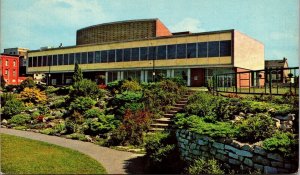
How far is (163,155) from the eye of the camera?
9.52m

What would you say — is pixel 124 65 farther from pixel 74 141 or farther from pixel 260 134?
pixel 260 134

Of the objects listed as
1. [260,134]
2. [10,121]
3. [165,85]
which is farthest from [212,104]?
[10,121]

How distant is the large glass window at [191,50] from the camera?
33.3 meters

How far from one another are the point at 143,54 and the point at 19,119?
20.0m

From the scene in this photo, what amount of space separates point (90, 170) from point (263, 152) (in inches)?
165

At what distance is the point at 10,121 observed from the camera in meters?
17.7

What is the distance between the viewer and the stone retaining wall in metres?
7.23

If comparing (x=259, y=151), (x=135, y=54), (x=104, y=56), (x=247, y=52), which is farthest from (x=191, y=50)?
(x=259, y=151)

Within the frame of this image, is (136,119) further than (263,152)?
Yes

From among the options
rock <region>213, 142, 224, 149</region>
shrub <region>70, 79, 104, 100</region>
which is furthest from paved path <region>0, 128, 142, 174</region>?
shrub <region>70, 79, 104, 100</region>

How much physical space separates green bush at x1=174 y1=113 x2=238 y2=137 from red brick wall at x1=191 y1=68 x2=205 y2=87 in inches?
872

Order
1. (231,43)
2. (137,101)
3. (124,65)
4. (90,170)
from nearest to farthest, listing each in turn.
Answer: (90,170) → (137,101) → (231,43) → (124,65)

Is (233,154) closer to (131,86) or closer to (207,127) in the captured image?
(207,127)

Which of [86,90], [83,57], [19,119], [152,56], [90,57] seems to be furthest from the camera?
[83,57]
